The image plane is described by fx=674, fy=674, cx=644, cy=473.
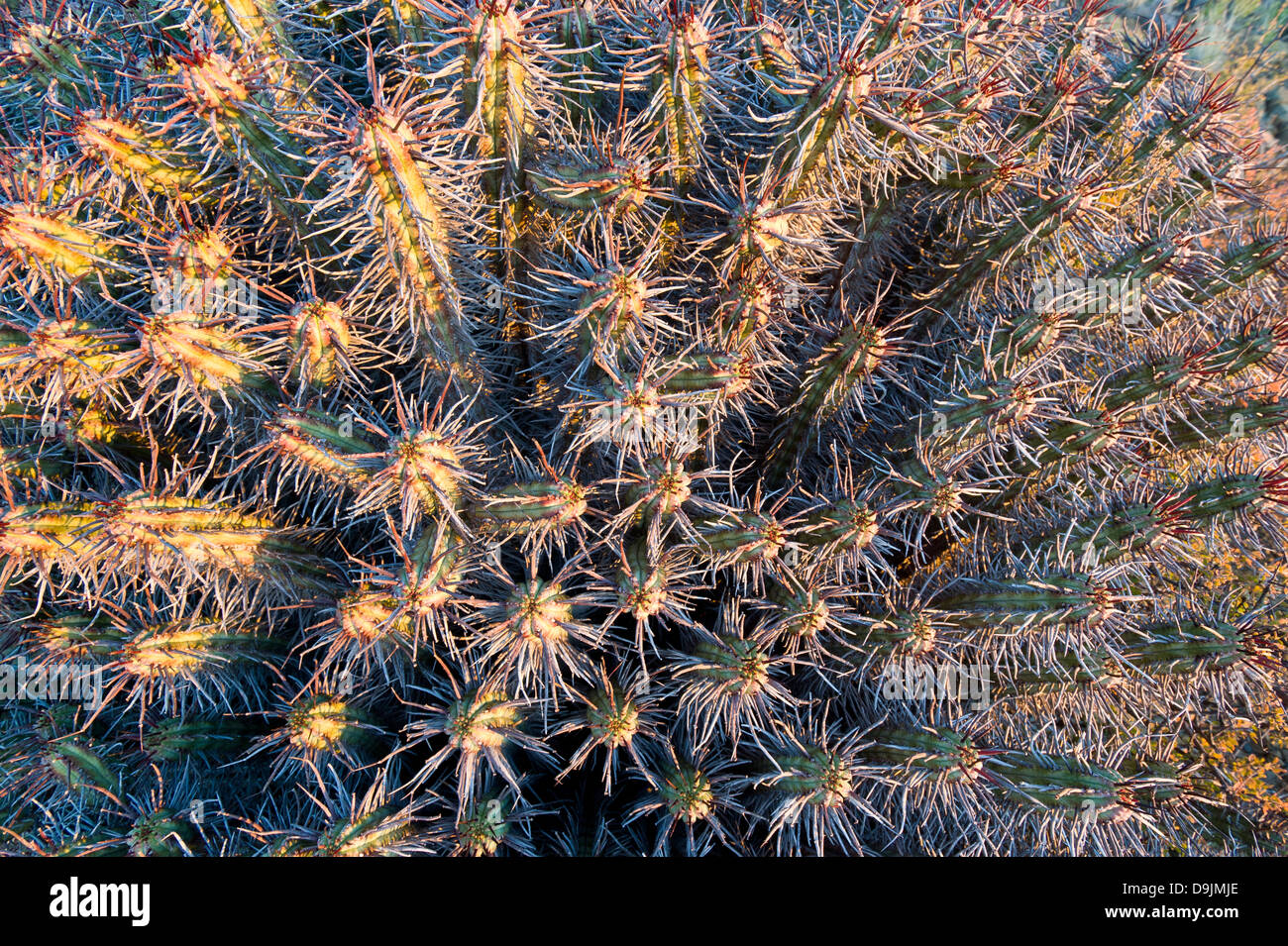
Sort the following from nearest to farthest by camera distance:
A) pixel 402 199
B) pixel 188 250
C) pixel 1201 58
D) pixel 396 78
→ 1. pixel 402 199
2. pixel 188 250
3. pixel 396 78
4. pixel 1201 58

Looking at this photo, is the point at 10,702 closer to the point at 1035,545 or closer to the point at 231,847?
the point at 231,847

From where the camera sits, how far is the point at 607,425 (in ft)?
6.42

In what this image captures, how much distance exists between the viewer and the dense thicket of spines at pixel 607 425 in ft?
6.59

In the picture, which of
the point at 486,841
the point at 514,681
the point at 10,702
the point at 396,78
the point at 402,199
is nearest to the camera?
the point at 402,199

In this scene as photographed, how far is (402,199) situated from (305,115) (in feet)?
1.37

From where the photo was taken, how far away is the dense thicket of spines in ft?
6.59

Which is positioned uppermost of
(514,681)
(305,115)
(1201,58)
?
(1201,58)

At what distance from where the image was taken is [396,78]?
257 cm

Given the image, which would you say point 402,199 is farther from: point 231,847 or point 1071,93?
point 1071,93

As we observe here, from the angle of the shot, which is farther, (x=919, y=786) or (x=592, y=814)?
(x=592, y=814)

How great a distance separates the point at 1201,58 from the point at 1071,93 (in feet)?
9.87

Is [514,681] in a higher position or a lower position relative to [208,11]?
lower

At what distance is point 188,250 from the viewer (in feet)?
6.76

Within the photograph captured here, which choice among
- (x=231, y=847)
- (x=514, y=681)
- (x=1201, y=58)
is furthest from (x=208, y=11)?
(x=1201, y=58)
